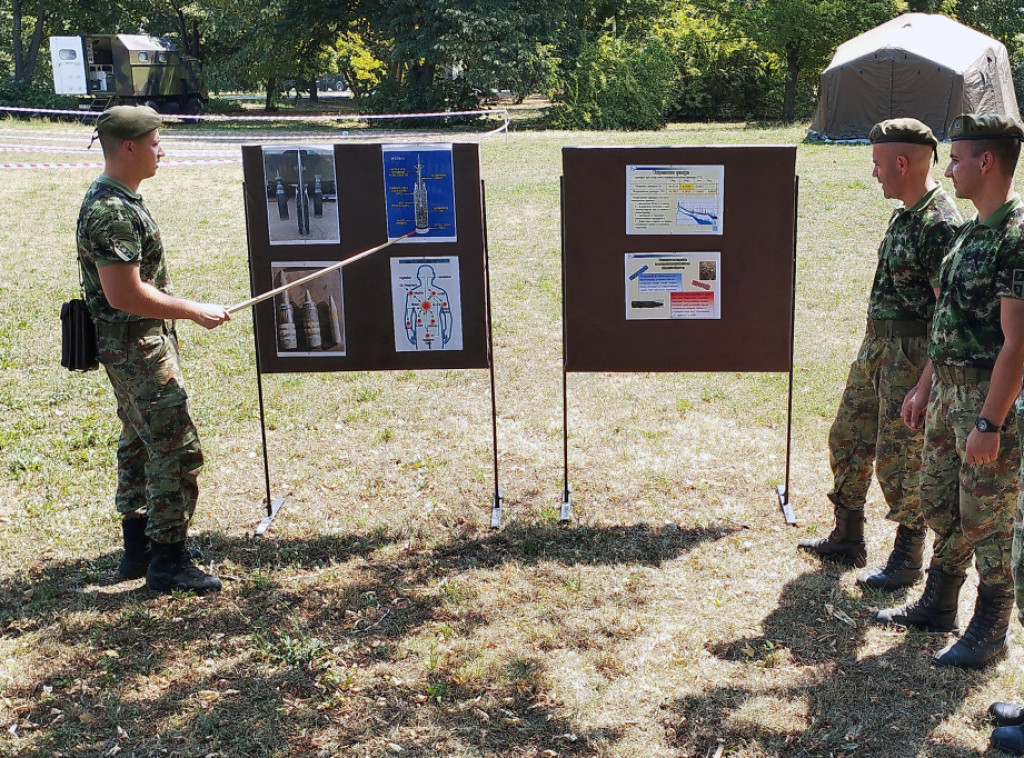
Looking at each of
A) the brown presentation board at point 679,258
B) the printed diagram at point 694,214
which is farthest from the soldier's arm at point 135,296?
the printed diagram at point 694,214

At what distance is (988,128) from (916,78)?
2170cm

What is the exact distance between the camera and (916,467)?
15.2ft

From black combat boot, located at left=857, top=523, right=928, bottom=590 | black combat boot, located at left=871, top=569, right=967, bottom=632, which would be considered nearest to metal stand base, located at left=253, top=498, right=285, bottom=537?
black combat boot, located at left=857, top=523, right=928, bottom=590

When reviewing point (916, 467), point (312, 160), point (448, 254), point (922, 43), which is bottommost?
point (916, 467)

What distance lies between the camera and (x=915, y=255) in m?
4.33

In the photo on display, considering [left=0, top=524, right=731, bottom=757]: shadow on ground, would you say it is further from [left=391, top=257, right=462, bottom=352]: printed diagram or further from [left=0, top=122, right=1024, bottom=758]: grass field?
[left=391, top=257, right=462, bottom=352]: printed diagram

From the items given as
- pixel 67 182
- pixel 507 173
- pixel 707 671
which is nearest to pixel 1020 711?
pixel 707 671

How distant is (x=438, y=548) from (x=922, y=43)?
864 inches

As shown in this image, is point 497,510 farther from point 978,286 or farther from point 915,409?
point 978,286

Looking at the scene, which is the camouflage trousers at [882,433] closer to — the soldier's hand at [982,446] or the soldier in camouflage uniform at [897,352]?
the soldier in camouflage uniform at [897,352]

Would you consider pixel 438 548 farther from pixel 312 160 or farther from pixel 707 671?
pixel 312 160

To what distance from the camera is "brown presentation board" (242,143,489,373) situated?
209 inches

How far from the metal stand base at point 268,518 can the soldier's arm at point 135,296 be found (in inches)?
60.9

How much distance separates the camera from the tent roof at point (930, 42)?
22.8 meters
